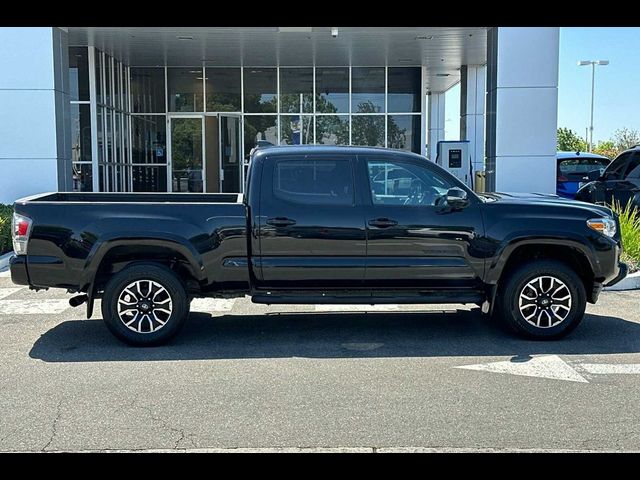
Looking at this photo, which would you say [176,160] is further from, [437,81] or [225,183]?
[437,81]

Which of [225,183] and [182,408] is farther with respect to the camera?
[225,183]

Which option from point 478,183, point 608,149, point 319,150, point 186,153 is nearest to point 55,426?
point 319,150

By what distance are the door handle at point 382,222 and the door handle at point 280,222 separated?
0.76 meters

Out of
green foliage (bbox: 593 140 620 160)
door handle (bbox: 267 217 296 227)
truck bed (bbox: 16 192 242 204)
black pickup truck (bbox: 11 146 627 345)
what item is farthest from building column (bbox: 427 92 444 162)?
door handle (bbox: 267 217 296 227)

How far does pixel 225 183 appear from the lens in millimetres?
23125

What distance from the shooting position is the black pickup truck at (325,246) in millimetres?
Result: 7062

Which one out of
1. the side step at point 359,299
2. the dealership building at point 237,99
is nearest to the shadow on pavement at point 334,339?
the side step at point 359,299

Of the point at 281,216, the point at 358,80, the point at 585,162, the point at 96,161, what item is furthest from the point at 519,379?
the point at 358,80

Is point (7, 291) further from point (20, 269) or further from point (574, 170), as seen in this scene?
point (574, 170)

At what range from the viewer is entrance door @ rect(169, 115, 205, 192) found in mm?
22859

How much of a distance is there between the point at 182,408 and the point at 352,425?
1.26 m

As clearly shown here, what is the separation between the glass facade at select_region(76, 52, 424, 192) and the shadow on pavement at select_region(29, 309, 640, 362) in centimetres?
1480

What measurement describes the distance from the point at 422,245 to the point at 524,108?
365 inches

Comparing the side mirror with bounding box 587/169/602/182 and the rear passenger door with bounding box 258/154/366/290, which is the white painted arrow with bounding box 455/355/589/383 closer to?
the rear passenger door with bounding box 258/154/366/290
